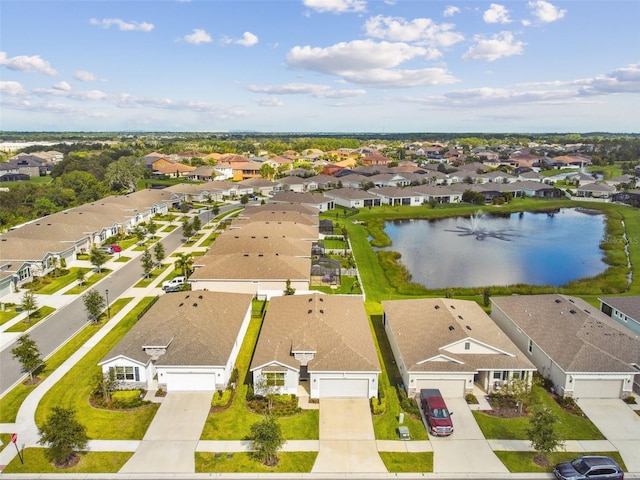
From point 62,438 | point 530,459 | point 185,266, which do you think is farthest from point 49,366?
point 530,459

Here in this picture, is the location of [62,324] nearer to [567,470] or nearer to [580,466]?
[567,470]

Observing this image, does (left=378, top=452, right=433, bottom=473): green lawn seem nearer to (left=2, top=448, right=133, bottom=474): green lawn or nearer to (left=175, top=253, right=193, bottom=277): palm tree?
(left=2, top=448, right=133, bottom=474): green lawn

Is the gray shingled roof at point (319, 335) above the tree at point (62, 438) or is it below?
above

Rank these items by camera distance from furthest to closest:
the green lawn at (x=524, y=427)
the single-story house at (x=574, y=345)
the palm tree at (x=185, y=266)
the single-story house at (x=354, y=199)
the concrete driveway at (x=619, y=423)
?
the single-story house at (x=354, y=199), the palm tree at (x=185, y=266), the single-story house at (x=574, y=345), the green lawn at (x=524, y=427), the concrete driveway at (x=619, y=423)

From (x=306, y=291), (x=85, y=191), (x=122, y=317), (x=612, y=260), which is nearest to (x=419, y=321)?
(x=306, y=291)

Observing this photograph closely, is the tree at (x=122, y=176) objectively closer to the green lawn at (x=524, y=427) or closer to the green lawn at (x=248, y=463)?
the green lawn at (x=248, y=463)

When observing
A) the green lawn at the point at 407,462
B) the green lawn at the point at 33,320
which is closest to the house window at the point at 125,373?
the green lawn at the point at 33,320

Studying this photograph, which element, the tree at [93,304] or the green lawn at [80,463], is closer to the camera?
the green lawn at [80,463]
